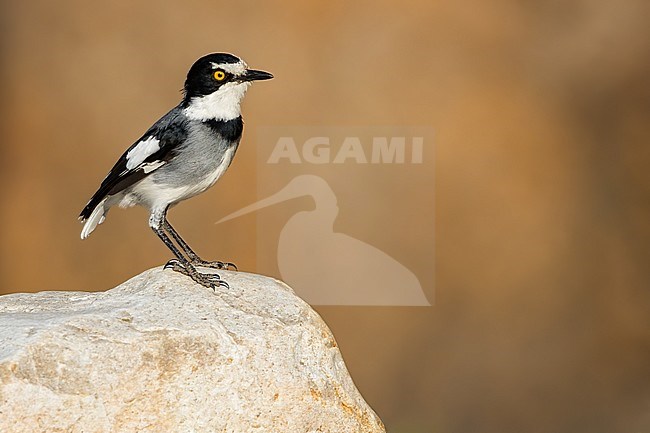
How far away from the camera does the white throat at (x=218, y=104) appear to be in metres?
3.67

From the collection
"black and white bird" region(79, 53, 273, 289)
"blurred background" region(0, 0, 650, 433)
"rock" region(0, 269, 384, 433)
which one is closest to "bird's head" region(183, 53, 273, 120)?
"black and white bird" region(79, 53, 273, 289)

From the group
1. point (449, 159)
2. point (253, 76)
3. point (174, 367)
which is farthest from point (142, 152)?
point (449, 159)

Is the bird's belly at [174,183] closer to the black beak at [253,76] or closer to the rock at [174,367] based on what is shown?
the black beak at [253,76]

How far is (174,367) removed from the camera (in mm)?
2951

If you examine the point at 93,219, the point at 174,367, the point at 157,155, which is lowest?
the point at 174,367

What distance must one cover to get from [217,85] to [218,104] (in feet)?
0.22

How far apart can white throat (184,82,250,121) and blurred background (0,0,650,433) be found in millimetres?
2342

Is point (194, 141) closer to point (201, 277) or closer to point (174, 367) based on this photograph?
point (201, 277)

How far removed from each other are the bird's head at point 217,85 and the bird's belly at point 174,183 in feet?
0.50

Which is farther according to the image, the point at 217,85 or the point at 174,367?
the point at 217,85

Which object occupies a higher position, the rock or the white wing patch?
the white wing patch

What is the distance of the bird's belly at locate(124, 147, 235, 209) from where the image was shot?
3682 millimetres

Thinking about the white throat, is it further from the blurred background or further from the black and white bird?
the blurred background

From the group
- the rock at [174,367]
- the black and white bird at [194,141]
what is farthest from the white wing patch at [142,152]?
the rock at [174,367]
